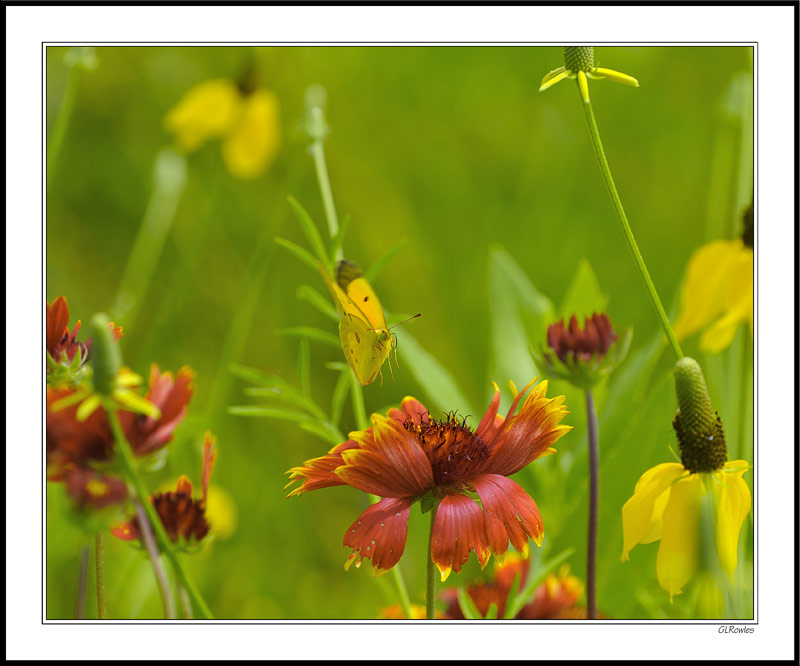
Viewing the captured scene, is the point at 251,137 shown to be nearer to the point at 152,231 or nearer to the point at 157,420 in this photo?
the point at 152,231

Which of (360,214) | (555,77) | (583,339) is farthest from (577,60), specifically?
(360,214)

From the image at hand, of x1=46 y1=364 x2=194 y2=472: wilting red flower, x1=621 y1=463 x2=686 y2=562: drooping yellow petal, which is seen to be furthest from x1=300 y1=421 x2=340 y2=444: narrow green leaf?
x1=621 y1=463 x2=686 y2=562: drooping yellow petal

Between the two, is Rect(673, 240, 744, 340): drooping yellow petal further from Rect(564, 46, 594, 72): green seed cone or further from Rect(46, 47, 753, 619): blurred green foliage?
Rect(564, 46, 594, 72): green seed cone

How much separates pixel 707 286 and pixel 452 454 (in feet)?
1.23

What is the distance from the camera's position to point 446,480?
0.44 meters

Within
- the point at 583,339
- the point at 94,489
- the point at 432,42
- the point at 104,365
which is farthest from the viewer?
the point at 432,42

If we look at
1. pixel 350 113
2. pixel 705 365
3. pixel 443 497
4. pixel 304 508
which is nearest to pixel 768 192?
pixel 705 365

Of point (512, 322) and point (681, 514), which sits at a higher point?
point (512, 322)

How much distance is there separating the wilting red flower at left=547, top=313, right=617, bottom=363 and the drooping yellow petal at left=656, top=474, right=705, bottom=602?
0.10 m

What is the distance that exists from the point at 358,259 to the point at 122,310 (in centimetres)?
55

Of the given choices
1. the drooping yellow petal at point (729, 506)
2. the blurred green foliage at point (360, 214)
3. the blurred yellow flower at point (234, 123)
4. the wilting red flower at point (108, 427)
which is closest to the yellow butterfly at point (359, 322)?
the wilting red flower at point (108, 427)

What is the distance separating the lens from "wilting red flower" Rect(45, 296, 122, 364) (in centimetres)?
45

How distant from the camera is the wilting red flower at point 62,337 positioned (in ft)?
1.48

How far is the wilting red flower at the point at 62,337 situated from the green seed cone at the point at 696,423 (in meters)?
0.32
